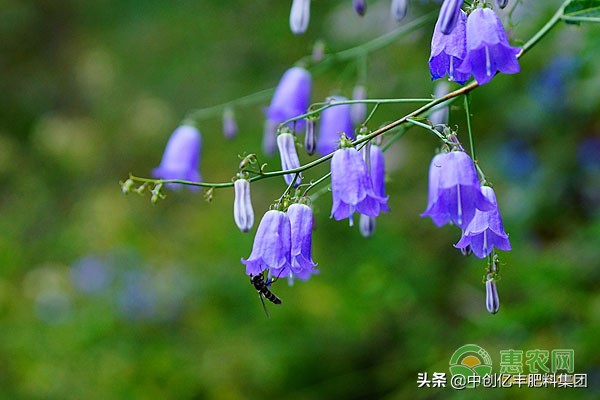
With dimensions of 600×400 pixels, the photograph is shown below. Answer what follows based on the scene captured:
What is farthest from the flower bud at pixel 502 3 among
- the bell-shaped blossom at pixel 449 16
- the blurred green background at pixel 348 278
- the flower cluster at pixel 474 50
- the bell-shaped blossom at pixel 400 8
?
the blurred green background at pixel 348 278

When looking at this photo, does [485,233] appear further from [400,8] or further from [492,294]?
[400,8]

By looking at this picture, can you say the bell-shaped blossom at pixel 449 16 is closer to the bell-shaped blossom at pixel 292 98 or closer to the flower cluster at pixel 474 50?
the flower cluster at pixel 474 50

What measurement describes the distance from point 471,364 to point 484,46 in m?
1.65

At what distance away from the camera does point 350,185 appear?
1692 mm

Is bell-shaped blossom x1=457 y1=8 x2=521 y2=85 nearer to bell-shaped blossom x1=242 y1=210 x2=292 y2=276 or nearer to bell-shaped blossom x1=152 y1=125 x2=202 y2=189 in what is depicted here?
bell-shaped blossom x1=242 y1=210 x2=292 y2=276

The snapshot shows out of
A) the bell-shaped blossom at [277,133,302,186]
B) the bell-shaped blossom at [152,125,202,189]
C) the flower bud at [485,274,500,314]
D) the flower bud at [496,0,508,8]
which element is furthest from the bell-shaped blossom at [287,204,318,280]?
the bell-shaped blossom at [152,125,202,189]

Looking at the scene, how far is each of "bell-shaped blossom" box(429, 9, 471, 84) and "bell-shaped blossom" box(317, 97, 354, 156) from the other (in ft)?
2.77

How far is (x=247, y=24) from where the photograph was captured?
6.79m

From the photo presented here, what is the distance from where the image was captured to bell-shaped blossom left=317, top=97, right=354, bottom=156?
2.58 meters

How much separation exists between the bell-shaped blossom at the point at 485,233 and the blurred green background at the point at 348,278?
1.22m

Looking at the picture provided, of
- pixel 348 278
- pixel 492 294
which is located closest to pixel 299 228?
pixel 492 294

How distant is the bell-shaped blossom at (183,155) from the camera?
2.77m

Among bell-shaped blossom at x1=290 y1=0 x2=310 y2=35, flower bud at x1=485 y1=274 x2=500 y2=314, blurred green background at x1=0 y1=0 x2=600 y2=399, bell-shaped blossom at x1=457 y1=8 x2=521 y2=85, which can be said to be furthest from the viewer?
blurred green background at x1=0 y1=0 x2=600 y2=399

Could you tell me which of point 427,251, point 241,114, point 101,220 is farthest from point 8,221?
point 427,251
